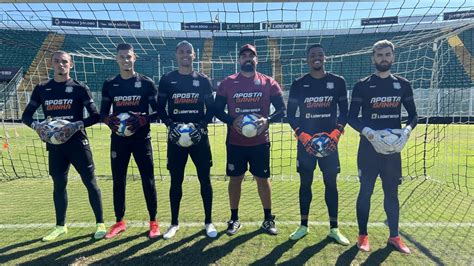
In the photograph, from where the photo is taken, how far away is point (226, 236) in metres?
3.87

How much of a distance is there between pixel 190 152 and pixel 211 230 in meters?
0.89

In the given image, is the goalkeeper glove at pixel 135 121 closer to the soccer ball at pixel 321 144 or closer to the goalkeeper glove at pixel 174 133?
the goalkeeper glove at pixel 174 133

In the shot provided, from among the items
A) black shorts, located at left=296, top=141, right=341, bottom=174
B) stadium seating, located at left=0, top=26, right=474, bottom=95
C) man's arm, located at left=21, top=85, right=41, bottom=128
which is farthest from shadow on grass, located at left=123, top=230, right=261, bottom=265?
stadium seating, located at left=0, top=26, right=474, bottom=95

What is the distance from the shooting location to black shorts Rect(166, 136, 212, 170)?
3.88 m

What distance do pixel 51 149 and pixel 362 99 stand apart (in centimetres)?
338

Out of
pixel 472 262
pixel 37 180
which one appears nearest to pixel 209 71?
pixel 37 180

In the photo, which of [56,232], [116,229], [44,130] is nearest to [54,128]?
[44,130]

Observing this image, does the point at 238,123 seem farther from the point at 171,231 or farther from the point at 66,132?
the point at 66,132

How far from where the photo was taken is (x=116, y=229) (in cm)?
397

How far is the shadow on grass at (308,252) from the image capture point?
127 inches

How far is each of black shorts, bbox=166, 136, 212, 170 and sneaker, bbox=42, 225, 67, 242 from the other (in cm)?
140

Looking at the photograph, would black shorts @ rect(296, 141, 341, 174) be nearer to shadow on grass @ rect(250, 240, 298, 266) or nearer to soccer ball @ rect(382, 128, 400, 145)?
soccer ball @ rect(382, 128, 400, 145)

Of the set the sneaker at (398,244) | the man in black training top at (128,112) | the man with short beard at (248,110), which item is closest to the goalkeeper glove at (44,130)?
the man in black training top at (128,112)

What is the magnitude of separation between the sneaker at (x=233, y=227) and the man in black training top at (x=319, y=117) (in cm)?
63
